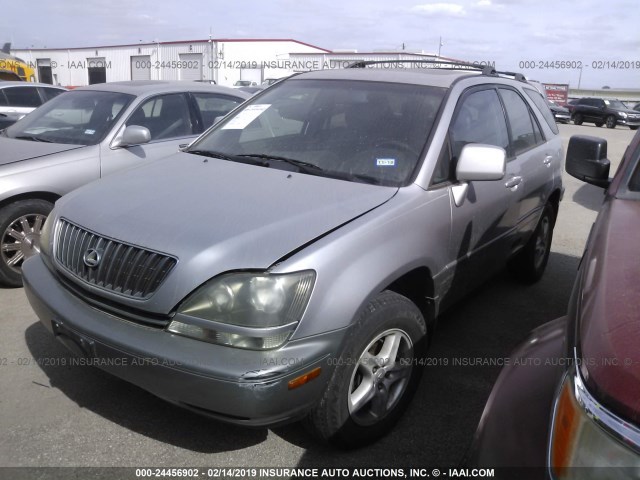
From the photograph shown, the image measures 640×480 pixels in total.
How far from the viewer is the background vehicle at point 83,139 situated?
4.30 metres

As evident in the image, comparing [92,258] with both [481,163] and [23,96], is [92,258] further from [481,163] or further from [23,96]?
[23,96]

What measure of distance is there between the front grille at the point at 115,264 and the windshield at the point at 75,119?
2.64 m

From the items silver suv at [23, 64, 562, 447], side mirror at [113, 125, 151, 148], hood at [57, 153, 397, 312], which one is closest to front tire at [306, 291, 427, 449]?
silver suv at [23, 64, 562, 447]

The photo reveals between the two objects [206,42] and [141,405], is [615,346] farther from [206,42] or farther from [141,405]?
[206,42]

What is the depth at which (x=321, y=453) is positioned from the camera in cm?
256

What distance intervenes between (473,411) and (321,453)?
3.01ft

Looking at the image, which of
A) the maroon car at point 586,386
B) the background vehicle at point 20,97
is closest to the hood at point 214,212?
the maroon car at point 586,386

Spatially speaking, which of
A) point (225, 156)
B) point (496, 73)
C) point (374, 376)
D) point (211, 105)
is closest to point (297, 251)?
point (374, 376)

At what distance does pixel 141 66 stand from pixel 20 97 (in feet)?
90.0

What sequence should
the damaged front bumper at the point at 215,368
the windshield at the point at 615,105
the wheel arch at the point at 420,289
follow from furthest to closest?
the windshield at the point at 615,105
the wheel arch at the point at 420,289
the damaged front bumper at the point at 215,368

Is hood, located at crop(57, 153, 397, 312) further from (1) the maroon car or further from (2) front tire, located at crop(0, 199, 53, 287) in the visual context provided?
(2) front tire, located at crop(0, 199, 53, 287)

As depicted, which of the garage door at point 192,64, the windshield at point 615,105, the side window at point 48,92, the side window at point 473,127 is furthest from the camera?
the garage door at point 192,64

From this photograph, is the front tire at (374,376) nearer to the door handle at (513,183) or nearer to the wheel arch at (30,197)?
the door handle at (513,183)

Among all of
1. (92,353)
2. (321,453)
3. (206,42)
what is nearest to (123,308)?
(92,353)
